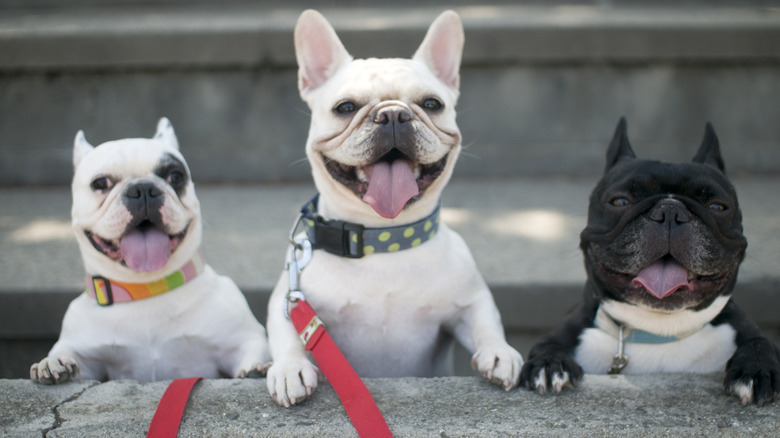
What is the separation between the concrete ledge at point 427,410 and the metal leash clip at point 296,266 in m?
0.33

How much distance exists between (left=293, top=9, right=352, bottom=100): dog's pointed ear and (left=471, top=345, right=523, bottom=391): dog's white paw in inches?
49.8

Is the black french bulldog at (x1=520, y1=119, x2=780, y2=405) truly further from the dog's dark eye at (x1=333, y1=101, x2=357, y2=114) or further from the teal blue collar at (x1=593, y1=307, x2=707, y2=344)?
the dog's dark eye at (x1=333, y1=101, x2=357, y2=114)

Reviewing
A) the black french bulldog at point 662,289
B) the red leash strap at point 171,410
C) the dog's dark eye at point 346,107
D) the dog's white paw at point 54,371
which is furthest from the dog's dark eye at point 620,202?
the dog's white paw at point 54,371

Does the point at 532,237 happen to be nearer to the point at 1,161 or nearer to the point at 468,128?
the point at 468,128

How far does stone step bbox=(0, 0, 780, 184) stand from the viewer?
5785 mm

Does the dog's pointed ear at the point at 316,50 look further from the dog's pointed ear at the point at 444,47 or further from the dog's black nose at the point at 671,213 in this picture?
the dog's black nose at the point at 671,213

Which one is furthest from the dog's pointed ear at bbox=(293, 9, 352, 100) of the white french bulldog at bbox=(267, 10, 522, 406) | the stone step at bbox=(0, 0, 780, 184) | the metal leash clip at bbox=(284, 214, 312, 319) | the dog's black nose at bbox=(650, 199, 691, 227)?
the stone step at bbox=(0, 0, 780, 184)

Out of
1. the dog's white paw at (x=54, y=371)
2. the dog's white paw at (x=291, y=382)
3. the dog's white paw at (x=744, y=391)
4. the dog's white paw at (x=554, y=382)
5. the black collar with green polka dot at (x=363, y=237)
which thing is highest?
the black collar with green polka dot at (x=363, y=237)

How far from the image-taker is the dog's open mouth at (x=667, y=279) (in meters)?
2.26

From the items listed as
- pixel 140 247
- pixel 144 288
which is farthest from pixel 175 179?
pixel 144 288

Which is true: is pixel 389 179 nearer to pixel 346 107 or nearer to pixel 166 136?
pixel 346 107

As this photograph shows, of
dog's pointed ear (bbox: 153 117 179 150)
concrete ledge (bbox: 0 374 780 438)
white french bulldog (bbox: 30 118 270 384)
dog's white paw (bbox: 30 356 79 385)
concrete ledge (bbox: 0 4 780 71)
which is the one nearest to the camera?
concrete ledge (bbox: 0 374 780 438)

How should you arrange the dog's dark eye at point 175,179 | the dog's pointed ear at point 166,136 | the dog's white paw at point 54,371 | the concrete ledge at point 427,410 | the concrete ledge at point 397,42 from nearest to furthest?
1. the concrete ledge at point 427,410
2. the dog's white paw at point 54,371
3. the dog's dark eye at point 175,179
4. the dog's pointed ear at point 166,136
5. the concrete ledge at point 397,42

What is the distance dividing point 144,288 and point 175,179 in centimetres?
44
